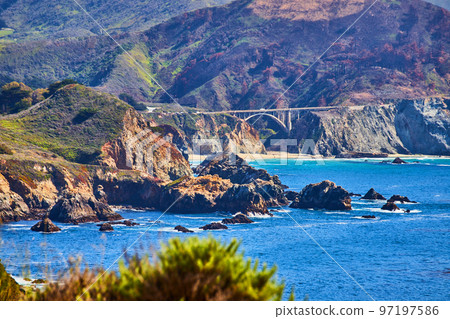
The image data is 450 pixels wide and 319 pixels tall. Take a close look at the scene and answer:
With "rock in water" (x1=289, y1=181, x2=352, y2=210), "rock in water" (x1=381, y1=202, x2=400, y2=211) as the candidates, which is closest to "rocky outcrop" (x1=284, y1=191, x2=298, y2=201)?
"rock in water" (x1=289, y1=181, x2=352, y2=210)

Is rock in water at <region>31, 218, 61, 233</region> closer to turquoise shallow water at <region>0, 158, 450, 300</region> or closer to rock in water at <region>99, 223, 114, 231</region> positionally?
turquoise shallow water at <region>0, 158, 450, 300</region>

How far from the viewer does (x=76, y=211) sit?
316ft

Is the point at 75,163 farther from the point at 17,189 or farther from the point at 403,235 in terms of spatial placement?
the point at 403,235

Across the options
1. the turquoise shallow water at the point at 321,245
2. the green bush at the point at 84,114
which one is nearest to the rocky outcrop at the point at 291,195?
the turquoise shallow water at the point at 321,245

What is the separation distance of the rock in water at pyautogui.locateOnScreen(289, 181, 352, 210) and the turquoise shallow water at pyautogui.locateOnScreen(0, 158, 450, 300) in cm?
229

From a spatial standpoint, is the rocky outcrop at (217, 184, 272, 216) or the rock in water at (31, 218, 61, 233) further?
the rocky outcrop at (217, 184, 272, 216)

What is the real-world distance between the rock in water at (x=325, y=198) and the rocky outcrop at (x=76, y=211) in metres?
32.8

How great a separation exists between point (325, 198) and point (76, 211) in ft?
139

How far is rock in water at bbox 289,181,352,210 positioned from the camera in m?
111

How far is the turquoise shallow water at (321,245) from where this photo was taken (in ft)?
212

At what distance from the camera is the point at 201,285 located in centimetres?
2372

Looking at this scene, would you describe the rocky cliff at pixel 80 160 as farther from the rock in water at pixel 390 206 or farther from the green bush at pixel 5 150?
the rock in water at pixel 390 206

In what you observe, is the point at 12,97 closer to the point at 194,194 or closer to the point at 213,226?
the point at 194,194

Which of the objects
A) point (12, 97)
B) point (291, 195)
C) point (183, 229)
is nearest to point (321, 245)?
point (183, 229)
